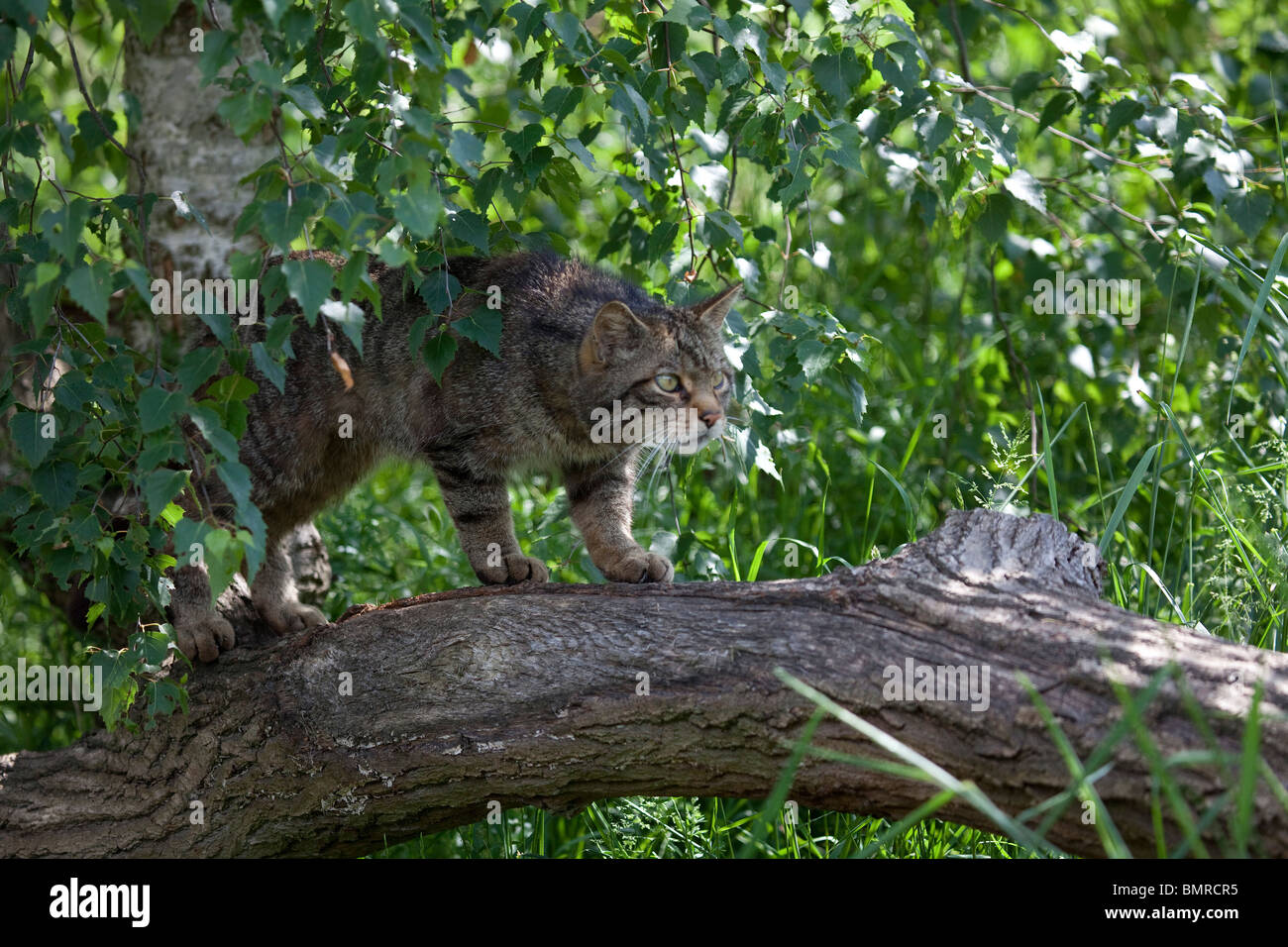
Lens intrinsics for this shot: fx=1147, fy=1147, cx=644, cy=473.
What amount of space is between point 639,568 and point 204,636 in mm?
1241

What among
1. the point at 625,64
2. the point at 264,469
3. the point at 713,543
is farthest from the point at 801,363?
the point at 264,469

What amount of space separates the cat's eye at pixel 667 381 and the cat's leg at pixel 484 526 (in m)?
0.60

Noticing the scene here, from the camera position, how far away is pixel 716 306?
354 cm

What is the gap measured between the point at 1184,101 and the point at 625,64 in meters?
2.11

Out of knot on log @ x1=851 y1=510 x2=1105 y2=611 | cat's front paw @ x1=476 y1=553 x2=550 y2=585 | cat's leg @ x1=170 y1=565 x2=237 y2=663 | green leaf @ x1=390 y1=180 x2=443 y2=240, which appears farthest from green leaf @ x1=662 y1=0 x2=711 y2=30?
cat's leg @ x1=170 y1=565 x2=237 y2=663

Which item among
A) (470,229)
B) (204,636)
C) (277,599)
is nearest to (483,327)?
(470,229)

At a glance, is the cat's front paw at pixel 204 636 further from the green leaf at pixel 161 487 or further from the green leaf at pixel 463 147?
the green leaf at pixel 463 147

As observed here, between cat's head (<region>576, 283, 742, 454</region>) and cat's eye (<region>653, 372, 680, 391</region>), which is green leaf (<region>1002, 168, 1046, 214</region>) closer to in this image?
cat's head (<region>576, 283, 742, 454</region>)

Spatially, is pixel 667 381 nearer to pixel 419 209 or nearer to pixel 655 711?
pixel 655 711

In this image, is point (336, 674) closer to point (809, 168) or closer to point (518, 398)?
point (518, 398)

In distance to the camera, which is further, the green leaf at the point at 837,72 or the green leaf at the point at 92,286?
the green leaf at the point at 837,72

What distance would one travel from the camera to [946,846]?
117 inches

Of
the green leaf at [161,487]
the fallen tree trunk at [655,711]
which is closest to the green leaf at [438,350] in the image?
the fallen tree trunk at [655,711]

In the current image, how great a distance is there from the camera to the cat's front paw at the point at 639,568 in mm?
3455
